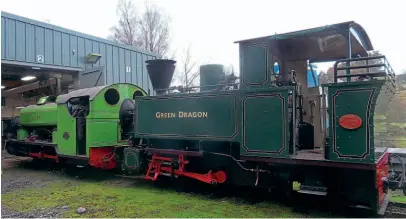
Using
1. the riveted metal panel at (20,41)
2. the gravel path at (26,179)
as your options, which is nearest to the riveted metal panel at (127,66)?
the riveted metal panel at (20,41)

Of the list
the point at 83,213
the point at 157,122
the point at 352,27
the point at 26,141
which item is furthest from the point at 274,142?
the point at 26,141

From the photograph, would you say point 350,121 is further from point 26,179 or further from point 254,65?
point 26,179

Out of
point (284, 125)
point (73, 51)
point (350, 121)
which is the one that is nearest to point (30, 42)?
point (73, 51)

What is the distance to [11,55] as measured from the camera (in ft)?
32.5

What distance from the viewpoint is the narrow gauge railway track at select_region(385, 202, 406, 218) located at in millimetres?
4578

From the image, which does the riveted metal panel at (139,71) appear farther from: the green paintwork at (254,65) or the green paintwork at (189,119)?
the green paintwork at (254,65)

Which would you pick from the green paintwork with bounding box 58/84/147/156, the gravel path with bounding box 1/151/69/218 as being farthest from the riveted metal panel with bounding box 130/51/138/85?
the green paintwork with bounding box 58/84/147/156

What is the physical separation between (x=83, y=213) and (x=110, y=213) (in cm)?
42

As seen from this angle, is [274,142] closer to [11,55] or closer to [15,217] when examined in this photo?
[15,217]

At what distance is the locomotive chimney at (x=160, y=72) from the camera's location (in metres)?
6.73

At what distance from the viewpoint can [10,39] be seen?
32.3 feet

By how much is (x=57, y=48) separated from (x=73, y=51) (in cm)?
65

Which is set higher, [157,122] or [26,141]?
[157,122]

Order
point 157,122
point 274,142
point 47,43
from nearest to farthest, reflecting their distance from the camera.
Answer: point 274,142 → point 157,122 → point 47,43
